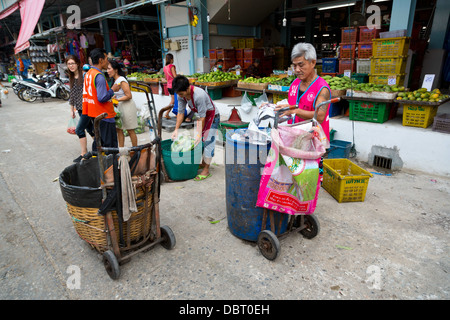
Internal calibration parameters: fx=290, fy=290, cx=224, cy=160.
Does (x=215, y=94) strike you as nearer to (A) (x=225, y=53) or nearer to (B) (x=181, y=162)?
(A) (x=225, y=53)

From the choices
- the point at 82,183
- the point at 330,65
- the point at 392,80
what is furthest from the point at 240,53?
the point at 82,183

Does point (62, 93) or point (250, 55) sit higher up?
point (250, 55)

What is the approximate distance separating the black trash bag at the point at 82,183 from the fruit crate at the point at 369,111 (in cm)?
455

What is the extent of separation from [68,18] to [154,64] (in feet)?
14.9

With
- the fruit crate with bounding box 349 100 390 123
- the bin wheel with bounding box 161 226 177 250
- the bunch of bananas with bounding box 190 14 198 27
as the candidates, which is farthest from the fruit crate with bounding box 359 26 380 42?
the bin wheel with bounding box 161 226 177 250

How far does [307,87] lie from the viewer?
9.84 ft

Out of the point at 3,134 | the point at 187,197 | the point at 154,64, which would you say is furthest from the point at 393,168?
the point at 154,64

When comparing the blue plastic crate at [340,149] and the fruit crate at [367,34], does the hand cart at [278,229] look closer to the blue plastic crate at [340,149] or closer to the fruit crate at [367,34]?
the blue plastic crate at [340,149]

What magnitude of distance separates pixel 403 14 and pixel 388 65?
0.91 m

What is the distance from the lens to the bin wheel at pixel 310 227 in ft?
9.95

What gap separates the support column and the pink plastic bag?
4.55m

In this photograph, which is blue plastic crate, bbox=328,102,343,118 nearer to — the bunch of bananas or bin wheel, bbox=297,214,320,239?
bin wheel, bbox=297,214,320,239

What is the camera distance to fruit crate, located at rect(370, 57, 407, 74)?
552cm

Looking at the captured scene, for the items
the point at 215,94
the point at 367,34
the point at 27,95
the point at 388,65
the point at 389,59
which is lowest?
the point at 27,95
